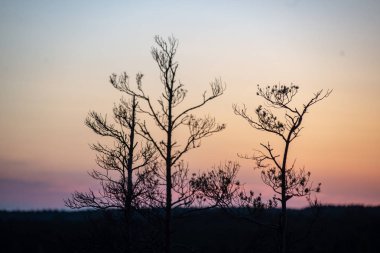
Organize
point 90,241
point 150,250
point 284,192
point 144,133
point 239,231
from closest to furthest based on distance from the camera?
point 284,192
point 144,133
point 150,250
point 90,241
point 239,231

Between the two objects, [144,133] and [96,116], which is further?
[96,116]

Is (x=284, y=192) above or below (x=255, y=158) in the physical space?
below

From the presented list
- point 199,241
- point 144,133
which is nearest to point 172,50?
point 144,133

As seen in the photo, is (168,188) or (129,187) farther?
(129,187)

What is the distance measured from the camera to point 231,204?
63.1 ft

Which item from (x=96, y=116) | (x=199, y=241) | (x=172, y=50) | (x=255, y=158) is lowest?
(x=199, y=241)

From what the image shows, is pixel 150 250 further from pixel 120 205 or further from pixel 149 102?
pixel 149 102

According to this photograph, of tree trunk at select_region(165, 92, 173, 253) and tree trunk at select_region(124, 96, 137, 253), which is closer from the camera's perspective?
Result: tree trunk at select_region(165, 92, 173, 253)

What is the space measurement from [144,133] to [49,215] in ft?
522

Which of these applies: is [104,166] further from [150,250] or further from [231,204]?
[231,204]

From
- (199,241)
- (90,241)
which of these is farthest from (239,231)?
(90,241)

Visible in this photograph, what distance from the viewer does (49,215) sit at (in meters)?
169

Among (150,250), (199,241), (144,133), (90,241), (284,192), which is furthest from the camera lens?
(199,241)

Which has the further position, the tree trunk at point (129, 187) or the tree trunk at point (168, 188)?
the tree trunk at point (129, 187)
